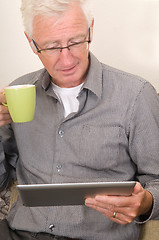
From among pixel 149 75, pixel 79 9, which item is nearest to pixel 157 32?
pixel 149 75

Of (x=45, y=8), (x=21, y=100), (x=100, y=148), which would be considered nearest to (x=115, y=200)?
(x=100, y=148)

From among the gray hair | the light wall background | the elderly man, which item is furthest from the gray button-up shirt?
the light wall background

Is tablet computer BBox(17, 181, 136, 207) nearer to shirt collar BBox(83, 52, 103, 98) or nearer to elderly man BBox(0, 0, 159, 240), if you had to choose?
elderly man BBox(0, 0, 159, 240)

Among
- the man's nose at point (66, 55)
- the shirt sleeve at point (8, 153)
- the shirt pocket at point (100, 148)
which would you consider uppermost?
the man's nose at point (66, 55)

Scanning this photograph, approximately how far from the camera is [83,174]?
4.12 ft

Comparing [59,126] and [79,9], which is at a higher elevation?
[79,9]

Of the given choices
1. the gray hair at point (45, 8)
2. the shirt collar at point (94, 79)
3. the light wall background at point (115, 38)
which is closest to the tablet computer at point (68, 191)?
the shirt collar at point (94, 79)

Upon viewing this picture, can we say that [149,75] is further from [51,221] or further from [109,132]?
[51,221]

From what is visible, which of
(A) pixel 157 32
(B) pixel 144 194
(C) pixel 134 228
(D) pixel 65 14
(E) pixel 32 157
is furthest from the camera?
(A) pixel 157 32

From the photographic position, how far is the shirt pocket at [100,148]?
1223 millimetres

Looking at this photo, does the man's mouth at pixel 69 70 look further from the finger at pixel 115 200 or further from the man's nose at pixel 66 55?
the finger at pixel 115 200

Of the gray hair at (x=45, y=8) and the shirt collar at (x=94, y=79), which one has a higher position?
the gray hair at (x=45, y=8)

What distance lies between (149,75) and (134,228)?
104 centimetres

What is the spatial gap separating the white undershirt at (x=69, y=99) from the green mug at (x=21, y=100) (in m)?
0.23
